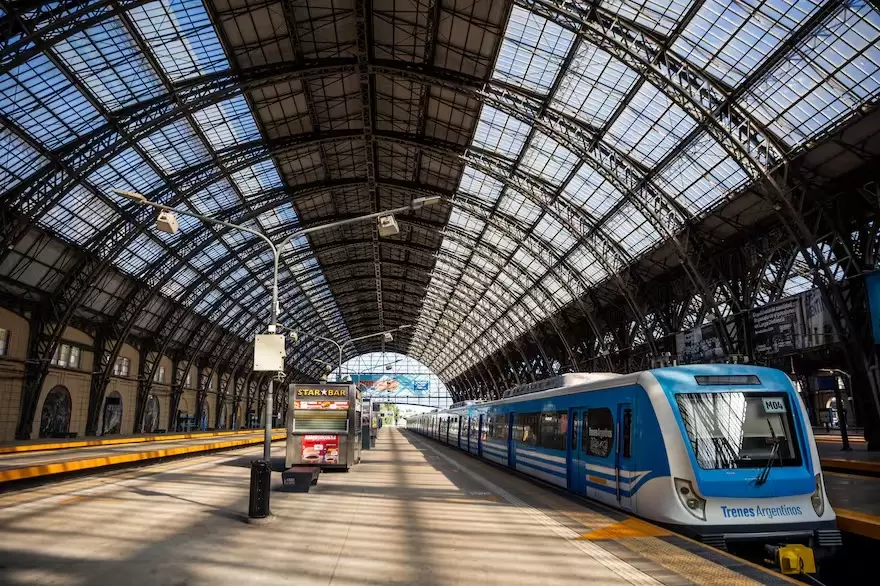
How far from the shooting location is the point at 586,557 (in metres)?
8.53

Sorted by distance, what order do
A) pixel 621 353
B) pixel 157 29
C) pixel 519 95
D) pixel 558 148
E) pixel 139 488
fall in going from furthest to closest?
pixel 621 353
pixel 558 148
pixel 519 95
pixel 157 29
pixel 139 488

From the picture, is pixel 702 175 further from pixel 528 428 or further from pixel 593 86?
pixel 528 428

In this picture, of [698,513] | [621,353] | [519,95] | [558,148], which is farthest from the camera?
[621,353]

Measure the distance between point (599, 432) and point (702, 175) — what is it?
66.2ft

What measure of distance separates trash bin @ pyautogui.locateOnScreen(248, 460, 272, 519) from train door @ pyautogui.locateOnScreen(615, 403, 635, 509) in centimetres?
702

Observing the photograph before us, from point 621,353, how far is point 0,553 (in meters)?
40.6

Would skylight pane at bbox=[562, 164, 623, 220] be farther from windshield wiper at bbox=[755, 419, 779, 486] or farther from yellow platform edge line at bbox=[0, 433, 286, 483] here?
yellow platform edge line at bbox=[0, 433, 286, 483]

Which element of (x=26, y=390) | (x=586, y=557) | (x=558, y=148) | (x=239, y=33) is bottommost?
(x=586, y=557)

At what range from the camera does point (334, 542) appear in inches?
378

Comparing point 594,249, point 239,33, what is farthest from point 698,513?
point 594,249

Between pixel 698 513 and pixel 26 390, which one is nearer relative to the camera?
pixel 698 513

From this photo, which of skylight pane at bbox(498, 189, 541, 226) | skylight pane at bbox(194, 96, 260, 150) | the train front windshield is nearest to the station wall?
skylight pane at bbox(194, 96, 260, 150)

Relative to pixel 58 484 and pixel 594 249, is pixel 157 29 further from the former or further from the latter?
pixel 594 249

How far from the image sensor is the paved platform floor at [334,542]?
7.43 m
